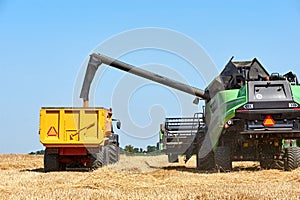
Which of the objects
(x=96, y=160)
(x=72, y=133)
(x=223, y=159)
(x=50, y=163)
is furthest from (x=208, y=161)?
(x=50, y=163)

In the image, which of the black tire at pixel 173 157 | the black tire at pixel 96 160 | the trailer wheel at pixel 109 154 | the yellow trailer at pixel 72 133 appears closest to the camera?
the yellow trailer at pixel 72 133

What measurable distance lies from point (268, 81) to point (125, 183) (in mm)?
4746

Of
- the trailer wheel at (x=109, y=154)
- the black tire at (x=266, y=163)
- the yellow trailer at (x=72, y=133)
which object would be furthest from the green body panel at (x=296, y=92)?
the trailer wheel at (x=109, y=154)

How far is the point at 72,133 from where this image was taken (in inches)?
583

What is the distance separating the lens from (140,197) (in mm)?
7504

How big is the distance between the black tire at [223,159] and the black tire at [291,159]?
137cm

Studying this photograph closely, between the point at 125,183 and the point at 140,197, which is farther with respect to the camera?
the point at 125,183

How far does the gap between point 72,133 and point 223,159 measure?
433cm

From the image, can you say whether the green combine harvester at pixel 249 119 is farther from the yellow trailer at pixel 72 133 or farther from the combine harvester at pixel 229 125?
the yellow trailer at pixel 72 133

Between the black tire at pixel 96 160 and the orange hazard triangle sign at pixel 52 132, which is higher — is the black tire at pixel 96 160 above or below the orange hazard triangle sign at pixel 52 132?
below

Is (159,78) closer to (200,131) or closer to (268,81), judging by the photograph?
(200,131)

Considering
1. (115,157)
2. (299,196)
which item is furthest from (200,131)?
(299,196)

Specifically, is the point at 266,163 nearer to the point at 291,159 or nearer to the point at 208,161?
the point at 291,159

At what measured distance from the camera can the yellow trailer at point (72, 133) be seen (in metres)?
14.7
